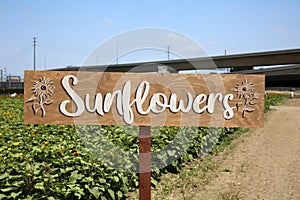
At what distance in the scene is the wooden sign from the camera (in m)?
2.85

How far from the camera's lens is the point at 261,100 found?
3.09 metres

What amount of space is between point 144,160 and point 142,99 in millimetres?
498

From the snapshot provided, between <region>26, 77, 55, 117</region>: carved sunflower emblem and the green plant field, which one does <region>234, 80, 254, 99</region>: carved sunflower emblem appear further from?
the green plant field

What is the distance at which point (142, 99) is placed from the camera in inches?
115

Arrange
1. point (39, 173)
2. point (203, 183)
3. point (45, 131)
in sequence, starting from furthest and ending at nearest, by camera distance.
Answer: point (45, 131) < point (203, 183) < point (39, 173)

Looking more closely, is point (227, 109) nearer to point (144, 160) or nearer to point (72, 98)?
point (144, 160)

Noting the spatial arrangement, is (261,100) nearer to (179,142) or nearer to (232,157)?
(179,142)

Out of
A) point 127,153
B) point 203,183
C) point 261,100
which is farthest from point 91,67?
point 203,183

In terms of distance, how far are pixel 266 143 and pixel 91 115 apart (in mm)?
6669

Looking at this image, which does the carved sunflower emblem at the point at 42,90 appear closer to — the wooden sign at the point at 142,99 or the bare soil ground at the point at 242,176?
the wooden sign at the point at 142,99

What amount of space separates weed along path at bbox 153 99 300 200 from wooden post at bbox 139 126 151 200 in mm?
1606

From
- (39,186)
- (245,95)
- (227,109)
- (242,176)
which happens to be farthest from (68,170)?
(242,176)

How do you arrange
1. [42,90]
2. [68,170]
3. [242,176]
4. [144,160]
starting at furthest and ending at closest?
[242,176], [68,170], [144,160], [42,90]

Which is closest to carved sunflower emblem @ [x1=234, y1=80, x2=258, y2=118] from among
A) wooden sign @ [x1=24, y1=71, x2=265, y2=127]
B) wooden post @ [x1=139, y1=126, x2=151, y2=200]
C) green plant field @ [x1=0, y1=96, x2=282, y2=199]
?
wooden sign @ [x1=24, y1=71, x2=265, y2=127]
